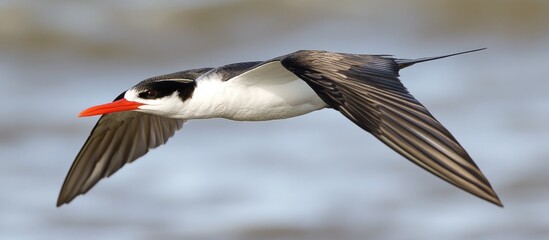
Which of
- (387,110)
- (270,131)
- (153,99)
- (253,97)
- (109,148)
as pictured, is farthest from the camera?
(270,131)

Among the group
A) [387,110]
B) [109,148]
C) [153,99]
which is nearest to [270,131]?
[109,148]

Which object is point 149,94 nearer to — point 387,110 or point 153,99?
point 153,99

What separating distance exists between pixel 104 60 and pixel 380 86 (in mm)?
9033

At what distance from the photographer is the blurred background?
9.92 m

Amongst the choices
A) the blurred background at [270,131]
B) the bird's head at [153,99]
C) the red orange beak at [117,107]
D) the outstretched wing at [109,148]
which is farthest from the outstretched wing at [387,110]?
the blurred background at [270,131]

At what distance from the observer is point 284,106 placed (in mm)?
7234

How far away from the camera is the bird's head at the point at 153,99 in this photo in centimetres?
699

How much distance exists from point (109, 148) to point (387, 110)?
2544 millimetres

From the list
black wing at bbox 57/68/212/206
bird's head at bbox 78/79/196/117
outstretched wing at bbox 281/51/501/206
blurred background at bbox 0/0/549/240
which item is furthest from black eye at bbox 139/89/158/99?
blurred background at bbox 0/0/549/240

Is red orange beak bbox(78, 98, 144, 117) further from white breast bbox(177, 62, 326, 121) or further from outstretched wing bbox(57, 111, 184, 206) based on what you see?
outstretched wing bbox(57, 111, 184, 206)

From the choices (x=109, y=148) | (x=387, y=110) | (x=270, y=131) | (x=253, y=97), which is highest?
(x=270, y=131)

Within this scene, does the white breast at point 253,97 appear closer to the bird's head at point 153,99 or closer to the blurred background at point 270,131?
the bird's head at point 153,99

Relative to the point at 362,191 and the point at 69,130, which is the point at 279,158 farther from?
the point at 69,130

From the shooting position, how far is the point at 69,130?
12.4 m
